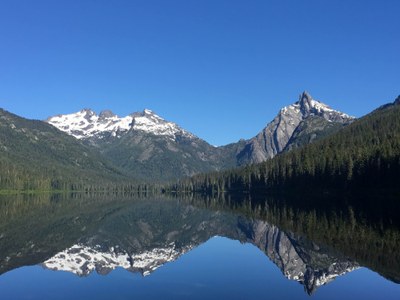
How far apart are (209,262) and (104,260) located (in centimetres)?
1081

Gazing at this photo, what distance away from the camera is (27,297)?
27375 millimetres

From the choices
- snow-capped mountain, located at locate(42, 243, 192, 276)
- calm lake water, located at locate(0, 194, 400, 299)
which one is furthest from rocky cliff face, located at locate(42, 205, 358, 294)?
calm lake water, located at locate(0, 194, 400, 299)

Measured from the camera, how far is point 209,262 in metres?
41.8

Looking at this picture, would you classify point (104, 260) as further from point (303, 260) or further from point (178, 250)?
point (303, 260)

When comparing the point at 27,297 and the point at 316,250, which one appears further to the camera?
the point at 316,250

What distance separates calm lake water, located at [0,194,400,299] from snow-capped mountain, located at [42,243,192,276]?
10 centimetres

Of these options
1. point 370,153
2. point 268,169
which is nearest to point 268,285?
point 370,153

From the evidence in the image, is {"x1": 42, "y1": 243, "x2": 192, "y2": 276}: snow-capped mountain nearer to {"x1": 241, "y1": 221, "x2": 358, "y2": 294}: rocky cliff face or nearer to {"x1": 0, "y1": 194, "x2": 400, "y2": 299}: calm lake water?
→ {"x1": 0, "y1": 194, "x2": 400, "y2": 299}: calm lake water

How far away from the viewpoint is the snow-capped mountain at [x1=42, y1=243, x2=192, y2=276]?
37.8m

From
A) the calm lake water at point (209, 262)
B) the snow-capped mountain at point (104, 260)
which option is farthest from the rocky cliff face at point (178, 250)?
the calm lake water at point (209, 262)

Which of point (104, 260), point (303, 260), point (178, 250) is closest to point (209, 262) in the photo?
point (303, 260)

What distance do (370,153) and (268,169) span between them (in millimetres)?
67018

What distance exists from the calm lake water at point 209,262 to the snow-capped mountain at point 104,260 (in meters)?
0.10

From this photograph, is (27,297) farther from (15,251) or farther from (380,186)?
(380,186)
